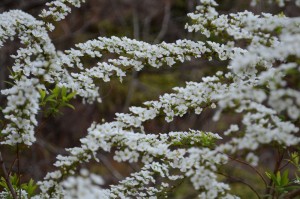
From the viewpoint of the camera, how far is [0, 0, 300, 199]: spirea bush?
2.10m

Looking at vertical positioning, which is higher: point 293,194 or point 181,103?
point 181,103

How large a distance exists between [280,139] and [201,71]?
8.76m

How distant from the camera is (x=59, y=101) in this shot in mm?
2871

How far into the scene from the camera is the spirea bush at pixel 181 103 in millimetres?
2100

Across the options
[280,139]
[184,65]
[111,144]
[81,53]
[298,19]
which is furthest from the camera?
[184,65]

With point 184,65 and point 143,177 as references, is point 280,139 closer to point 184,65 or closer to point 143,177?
point 143,177

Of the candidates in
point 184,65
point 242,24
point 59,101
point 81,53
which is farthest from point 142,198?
point 184,65

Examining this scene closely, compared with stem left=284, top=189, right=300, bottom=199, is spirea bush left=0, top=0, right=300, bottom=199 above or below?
above

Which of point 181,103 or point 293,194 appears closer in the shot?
point 293,194

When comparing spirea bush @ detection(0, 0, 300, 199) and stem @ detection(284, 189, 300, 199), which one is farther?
stem @ detection(284, 189, 300, 199)

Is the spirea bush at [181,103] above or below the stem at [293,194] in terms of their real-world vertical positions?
above

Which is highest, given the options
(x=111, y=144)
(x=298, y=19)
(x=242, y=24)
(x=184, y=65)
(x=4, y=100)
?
(x=184, y=65)

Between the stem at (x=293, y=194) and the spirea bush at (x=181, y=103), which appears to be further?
the stem at (x=293, y=194)

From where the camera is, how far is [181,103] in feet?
9.51
